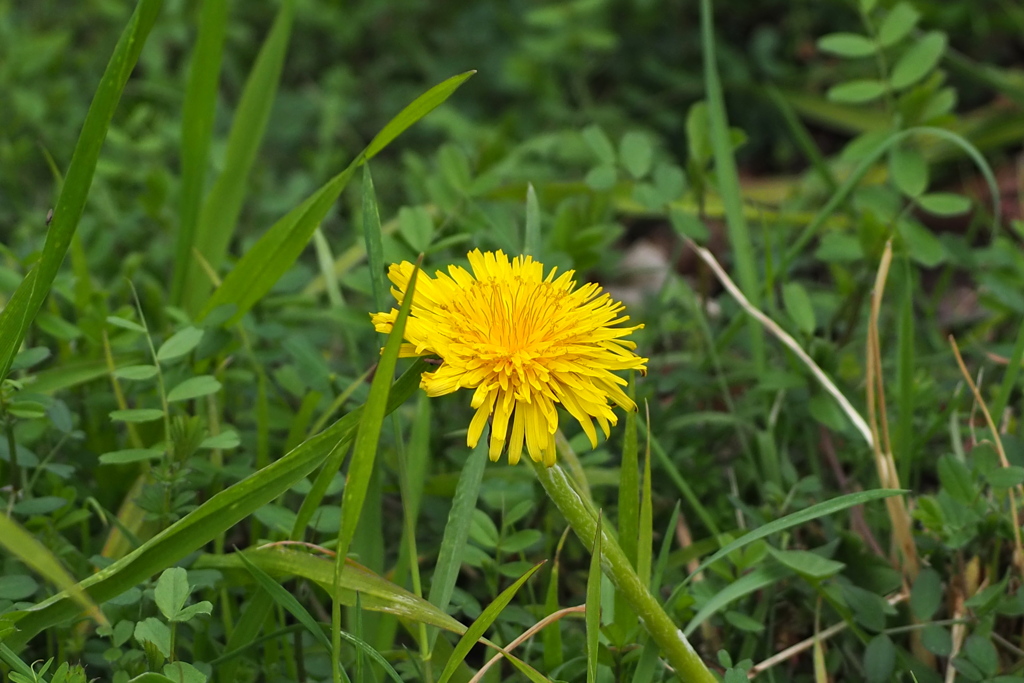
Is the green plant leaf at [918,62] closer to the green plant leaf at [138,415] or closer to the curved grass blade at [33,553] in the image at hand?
the green plant leaf at [138,415]

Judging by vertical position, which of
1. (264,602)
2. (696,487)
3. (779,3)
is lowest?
(696,487)

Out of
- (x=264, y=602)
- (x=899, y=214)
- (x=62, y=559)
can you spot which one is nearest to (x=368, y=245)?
(x=264, y=602)

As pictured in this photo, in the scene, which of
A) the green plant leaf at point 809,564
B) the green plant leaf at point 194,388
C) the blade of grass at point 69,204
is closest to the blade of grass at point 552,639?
the green plant leaf at point 809,564

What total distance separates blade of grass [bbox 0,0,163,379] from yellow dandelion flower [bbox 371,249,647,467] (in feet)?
1.35

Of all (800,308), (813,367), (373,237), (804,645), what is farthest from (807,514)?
(373,237)

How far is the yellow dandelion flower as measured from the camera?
0.96 m

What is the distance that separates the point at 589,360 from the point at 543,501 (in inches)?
20.9

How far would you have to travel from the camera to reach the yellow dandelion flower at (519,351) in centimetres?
96

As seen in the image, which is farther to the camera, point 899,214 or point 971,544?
point 899,214

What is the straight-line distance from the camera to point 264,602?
117 centimetres

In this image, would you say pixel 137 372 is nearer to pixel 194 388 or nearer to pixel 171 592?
pixel 194 388

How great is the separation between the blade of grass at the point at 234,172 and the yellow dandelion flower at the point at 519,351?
734mm

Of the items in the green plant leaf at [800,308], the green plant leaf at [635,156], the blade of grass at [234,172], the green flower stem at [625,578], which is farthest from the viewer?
the green plant leaf at [635,156]

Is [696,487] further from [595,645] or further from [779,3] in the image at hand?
[779,3]
